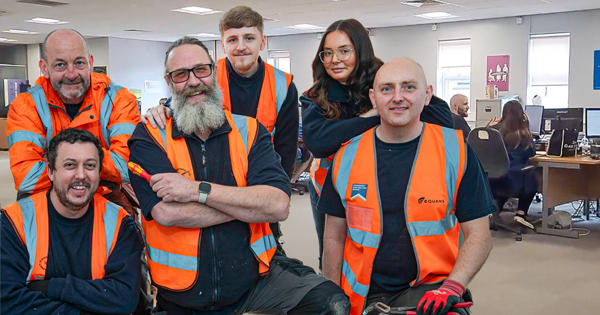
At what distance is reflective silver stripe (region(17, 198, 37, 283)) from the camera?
2.11 m

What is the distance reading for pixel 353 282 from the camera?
2197mm

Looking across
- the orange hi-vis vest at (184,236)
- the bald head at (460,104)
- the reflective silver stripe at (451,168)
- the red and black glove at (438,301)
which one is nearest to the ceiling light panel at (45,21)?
the bald head at (460,104)

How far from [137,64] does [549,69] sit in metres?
11.1

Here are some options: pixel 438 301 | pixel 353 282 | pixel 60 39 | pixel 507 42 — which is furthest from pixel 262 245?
pixel 507 42

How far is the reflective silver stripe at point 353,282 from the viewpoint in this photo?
2.16 metres

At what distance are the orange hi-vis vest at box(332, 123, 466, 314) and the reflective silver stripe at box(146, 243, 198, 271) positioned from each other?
0.57 meters

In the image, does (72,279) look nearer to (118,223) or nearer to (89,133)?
(118,223)

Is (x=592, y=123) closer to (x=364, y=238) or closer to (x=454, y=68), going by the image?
(x=364, y=238)

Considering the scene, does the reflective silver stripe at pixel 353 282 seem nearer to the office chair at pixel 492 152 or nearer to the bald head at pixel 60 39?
the bald head at pixel 60 39

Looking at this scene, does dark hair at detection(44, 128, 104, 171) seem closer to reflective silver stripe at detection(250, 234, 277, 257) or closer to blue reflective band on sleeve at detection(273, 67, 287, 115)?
reflective silver stripe at detection(250, 234, 277, 257)

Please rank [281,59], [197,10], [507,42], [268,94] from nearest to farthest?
[268,94]
[197,10]
[507,42]
[281,59]

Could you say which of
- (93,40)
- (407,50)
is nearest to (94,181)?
(407,50)

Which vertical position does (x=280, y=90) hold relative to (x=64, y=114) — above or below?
above

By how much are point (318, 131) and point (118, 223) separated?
830mm
